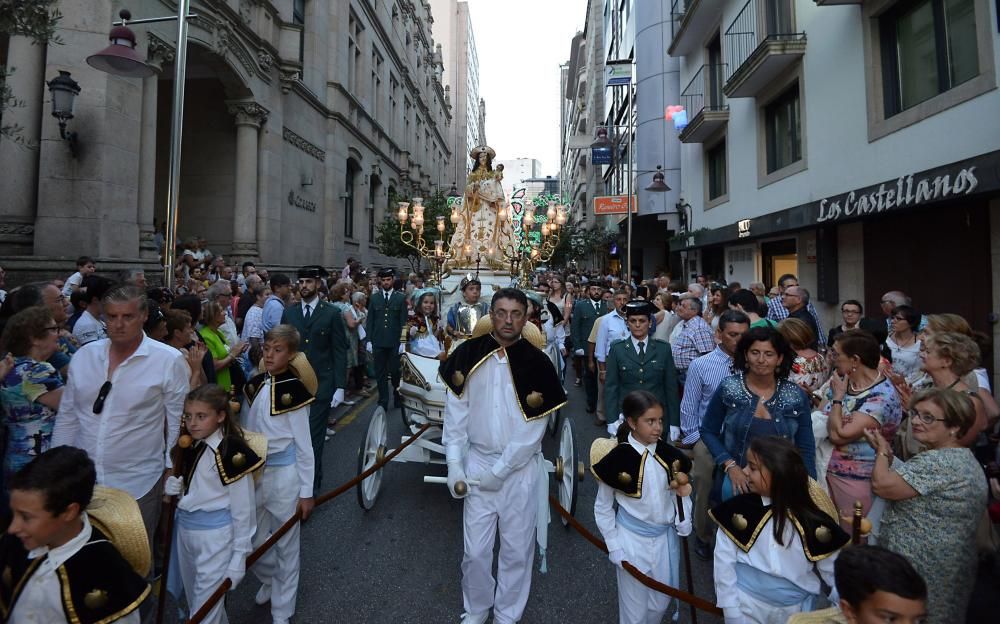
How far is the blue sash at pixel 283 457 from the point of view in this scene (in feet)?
10.5

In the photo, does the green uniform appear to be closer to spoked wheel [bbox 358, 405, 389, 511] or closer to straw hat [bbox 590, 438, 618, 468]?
straw hat [bbox 590, 438, 618, 468]

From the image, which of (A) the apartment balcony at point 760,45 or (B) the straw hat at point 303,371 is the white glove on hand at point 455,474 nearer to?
(B) the straw hat at point 303,371

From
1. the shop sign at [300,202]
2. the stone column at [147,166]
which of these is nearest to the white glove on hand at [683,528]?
the stone column at [147,166]

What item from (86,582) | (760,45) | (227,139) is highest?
(227,139)

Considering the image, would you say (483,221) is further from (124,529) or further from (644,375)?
(124,529)

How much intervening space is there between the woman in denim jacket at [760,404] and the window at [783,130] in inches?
397

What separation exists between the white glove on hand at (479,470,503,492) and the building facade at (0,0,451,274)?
1012 centimetres

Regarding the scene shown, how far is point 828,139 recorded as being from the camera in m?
9.70

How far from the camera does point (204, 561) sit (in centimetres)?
257

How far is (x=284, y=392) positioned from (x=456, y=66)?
82819mm

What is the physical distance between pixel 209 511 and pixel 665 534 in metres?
2.51

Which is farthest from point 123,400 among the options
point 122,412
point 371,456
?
point 371,456

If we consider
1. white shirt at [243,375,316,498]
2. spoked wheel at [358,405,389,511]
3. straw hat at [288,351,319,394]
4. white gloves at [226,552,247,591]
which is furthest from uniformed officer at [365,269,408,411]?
white gloves at [226,552,247,591]

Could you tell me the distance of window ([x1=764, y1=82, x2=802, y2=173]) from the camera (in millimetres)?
11328
